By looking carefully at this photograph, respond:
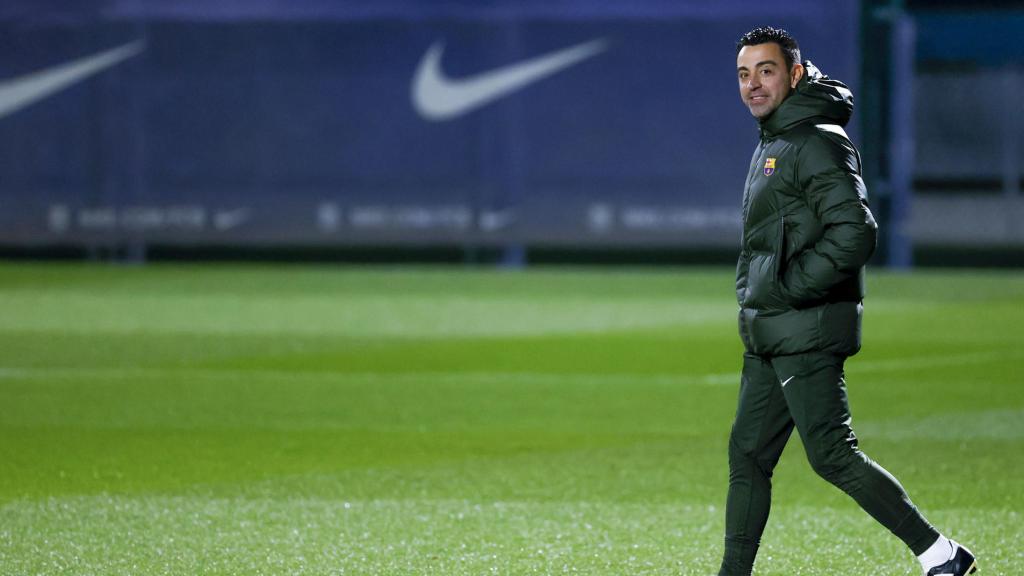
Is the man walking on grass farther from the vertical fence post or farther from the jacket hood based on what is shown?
the vertical fence post

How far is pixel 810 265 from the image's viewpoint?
5555 millimetres

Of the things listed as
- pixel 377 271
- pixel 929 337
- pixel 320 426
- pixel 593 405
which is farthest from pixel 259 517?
pixel 377 271

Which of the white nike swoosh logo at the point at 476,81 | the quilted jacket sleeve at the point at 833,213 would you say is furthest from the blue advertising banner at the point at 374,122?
the quilted jacket sleeve at the point at 833,213

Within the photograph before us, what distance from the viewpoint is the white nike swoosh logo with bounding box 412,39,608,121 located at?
86.9 feet

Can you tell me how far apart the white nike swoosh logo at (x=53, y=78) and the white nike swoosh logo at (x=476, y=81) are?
444 cm

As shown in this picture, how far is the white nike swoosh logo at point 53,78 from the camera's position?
2758 centimetres

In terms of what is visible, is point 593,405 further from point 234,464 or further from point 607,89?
point 607,89

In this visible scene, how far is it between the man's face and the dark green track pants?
2.64ft

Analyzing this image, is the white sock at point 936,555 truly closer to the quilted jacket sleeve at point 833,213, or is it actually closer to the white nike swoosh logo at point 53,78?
the quilted jacket sleeve at point 833,213

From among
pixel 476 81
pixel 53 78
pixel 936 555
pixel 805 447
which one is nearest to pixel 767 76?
pixel 805 447

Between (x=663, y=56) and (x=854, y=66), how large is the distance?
2.73 m

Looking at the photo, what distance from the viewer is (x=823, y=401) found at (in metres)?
5.64

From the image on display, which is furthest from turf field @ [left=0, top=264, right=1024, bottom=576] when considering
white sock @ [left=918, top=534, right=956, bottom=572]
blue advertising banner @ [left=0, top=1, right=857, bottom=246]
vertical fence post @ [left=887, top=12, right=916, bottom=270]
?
vertical fence post @ [left=887, top=12, right=916, bottom=270]

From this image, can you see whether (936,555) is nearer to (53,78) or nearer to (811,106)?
(811,106)
